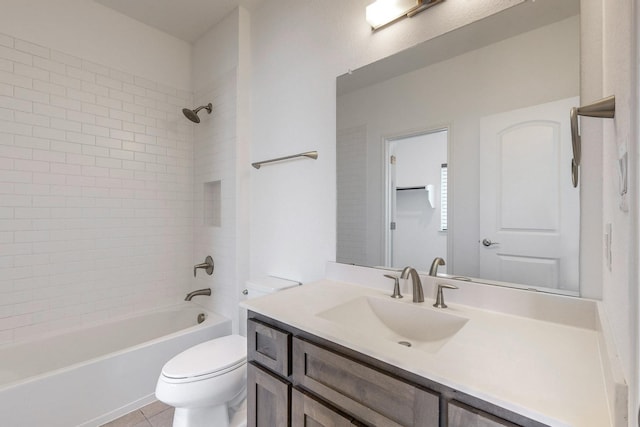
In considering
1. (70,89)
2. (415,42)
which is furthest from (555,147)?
(70,89)

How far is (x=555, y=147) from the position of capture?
102cm

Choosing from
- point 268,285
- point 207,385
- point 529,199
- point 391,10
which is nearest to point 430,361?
point 529,199

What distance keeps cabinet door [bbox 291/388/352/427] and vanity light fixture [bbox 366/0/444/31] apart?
1.61m

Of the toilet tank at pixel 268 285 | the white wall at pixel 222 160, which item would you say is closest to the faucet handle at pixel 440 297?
the toilet tank at pixel 268 285

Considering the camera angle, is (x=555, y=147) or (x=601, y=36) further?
(x=555, y=147)

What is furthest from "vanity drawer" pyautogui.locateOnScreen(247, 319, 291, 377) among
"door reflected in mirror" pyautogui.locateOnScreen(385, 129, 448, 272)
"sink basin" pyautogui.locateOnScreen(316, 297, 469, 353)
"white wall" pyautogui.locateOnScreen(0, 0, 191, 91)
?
"white wall" pyautogui.locateOnScreen(0, 0, 191, 91)

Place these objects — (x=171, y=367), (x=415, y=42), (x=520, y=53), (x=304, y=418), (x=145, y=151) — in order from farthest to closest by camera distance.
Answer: (x=145, y=151) < (x=171, y=367) < (x=415, y=42) < (x=520, y=53) < (x=304, y=418)

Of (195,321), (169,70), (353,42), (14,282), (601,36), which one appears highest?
(169,70)

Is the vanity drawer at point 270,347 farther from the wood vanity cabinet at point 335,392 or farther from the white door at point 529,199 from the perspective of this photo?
the white door at point 529,199

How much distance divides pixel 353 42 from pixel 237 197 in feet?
4.24

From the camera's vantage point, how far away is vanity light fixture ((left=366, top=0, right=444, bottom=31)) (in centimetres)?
131

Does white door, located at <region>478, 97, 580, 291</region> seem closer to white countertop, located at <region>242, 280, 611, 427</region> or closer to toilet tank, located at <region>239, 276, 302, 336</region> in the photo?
white countertop, located at <region>242, 280, 611, 427</region>

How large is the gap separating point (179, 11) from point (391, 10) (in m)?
1.73

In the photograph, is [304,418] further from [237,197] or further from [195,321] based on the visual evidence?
[195,321]
